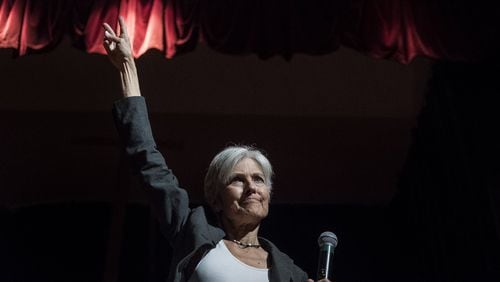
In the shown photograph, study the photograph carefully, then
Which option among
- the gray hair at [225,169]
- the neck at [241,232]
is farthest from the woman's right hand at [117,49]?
the neck at [241,232]

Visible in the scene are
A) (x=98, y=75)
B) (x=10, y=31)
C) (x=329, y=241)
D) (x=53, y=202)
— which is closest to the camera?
(x=329, y=241)

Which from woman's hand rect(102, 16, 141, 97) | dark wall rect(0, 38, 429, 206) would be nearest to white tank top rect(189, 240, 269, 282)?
woman's hand rect(102, 16, 141, 97)

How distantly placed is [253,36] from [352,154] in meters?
2.31

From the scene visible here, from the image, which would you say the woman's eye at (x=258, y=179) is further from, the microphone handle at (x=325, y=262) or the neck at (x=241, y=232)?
the microphone handle at (x=325, y=262)

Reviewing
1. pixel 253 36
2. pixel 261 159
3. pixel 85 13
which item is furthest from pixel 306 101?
pixel 261 159

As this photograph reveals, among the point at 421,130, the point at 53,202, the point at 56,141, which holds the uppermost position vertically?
the point at 421,130

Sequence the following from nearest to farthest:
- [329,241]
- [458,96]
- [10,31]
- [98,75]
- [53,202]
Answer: [329,241] < [10,31] < [458,96] < [98,75] < [53,202]

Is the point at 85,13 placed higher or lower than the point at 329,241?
higher

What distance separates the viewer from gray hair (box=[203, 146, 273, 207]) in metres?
1.59

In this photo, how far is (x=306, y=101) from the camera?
5508 millimetres

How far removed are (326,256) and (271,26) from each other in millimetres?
2586

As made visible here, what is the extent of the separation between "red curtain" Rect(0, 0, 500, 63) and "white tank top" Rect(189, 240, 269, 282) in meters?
2.42

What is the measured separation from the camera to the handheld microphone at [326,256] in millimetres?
1393

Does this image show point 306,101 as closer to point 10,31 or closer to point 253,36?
point 253,36
